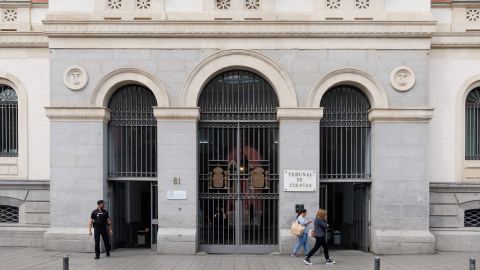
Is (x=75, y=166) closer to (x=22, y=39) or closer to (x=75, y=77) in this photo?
(x=75, y=77)

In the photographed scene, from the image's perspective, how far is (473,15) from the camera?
15.2 meters

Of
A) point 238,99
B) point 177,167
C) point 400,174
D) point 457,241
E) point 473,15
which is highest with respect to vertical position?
point 473,15

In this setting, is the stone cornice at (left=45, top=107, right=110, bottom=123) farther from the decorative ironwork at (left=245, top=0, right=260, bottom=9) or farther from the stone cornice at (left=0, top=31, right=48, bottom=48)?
the decorative ironwork at (left=245, top=0, right=260, bottom=9)

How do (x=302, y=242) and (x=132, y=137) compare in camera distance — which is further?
(x=132, y=137)

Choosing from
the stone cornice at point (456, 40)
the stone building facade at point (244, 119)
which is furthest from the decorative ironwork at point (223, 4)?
the stone cornice at point (456, 40)

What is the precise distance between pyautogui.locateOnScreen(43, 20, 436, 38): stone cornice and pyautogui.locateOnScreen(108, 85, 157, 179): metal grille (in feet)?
6.78

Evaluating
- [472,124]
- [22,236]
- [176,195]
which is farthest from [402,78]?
[22,236]

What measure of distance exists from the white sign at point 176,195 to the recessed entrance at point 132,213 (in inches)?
32.9

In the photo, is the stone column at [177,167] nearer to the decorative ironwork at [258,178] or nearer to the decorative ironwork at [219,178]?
the decorative ironwork at [219,178]

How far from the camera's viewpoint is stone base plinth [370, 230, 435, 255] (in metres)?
13.9

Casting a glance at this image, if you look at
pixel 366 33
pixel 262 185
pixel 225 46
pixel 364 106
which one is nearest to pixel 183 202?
pixel 262 185

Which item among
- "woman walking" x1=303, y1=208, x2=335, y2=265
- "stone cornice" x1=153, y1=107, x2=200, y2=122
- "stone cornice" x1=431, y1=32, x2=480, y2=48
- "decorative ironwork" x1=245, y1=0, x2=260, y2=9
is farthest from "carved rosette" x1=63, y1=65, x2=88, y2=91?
"stone cornice" x1=431, y1=32, x2=480, y2=48

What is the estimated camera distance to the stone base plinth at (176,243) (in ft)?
45.8

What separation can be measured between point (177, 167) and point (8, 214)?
652 centimetres
